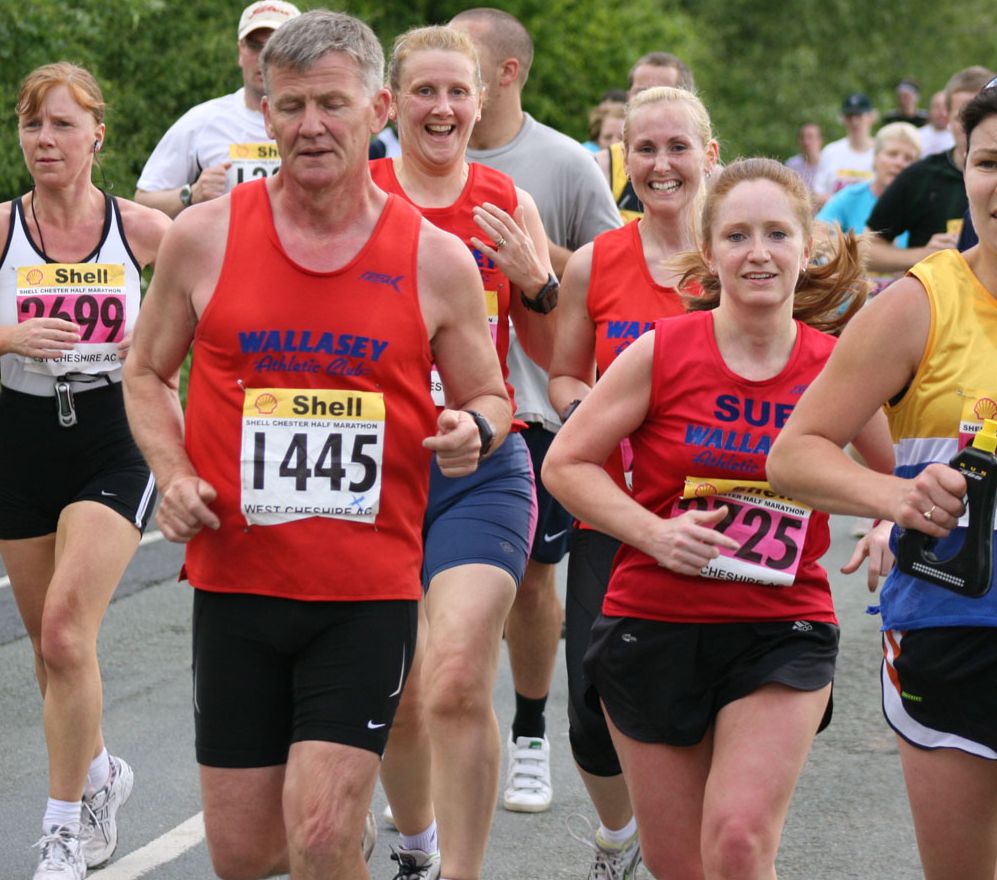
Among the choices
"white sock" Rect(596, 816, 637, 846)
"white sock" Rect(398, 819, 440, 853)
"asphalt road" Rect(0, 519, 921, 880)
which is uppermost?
"white sock" Rect(596, 816, 637, 846)

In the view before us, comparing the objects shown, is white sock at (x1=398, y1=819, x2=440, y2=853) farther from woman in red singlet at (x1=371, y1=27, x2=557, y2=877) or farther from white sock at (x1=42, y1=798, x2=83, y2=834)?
white sock at (x1=42, y1=798, x2=83, y2=834)

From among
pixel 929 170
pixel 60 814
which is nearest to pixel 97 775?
pixel 60 814

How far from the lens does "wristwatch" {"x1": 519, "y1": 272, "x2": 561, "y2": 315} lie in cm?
557

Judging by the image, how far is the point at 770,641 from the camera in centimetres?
422

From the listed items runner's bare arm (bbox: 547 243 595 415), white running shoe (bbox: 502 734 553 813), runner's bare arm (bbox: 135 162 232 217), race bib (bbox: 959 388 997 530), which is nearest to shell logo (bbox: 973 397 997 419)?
race bib (bbox: 959 388 997 530)

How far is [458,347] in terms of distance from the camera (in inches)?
170

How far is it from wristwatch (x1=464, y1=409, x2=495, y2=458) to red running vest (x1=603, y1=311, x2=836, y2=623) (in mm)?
348

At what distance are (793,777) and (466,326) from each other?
3.99ft

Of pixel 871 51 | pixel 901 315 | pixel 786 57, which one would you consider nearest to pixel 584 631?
pixel 901 315

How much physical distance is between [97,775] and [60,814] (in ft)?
1.49

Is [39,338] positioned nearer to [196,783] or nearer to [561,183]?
[196,783]

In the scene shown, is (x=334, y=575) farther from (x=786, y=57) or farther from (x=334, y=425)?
(x=786, y=57)

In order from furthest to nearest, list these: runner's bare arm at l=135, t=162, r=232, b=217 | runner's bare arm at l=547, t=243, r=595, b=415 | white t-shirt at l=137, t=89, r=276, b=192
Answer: white t-shirt at l=137, t=89, r=276, b=192 → runner's bare arm at l=135, t=162, r=232, b=217 → runner's bare arm at l=547, t=243, r=595, b=415

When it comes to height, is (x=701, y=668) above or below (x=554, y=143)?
below
